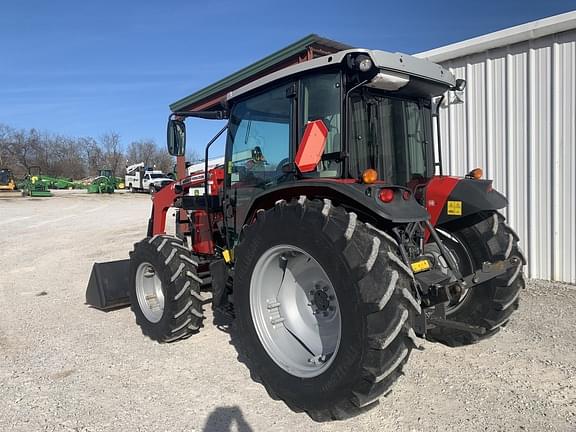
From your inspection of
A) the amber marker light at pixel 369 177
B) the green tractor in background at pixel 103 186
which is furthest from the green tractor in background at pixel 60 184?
the amber marker light at pixel 369 177

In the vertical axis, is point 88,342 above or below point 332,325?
below

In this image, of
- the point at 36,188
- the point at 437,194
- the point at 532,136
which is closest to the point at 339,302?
the point at 437,194

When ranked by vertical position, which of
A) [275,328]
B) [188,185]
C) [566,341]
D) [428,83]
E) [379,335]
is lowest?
[566,341]

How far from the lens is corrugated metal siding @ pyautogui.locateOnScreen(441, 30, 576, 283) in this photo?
6207mm

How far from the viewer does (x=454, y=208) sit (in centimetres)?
380

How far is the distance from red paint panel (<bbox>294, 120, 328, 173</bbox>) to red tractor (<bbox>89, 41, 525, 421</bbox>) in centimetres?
1

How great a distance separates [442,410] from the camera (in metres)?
3.11

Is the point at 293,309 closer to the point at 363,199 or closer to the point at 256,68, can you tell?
the point at 363,199

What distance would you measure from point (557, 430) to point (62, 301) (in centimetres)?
609

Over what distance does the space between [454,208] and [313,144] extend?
1.38 m

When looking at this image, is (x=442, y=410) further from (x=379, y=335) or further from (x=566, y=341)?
(x=566, y=341)

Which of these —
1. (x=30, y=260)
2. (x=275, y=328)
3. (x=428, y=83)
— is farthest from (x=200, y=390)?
(x=30, y=260)

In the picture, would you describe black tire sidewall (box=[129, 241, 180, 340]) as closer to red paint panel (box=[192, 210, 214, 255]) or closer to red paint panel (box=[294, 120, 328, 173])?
red paint panel (box=[192, 210, 214, 255])

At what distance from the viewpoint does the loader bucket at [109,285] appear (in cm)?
534
